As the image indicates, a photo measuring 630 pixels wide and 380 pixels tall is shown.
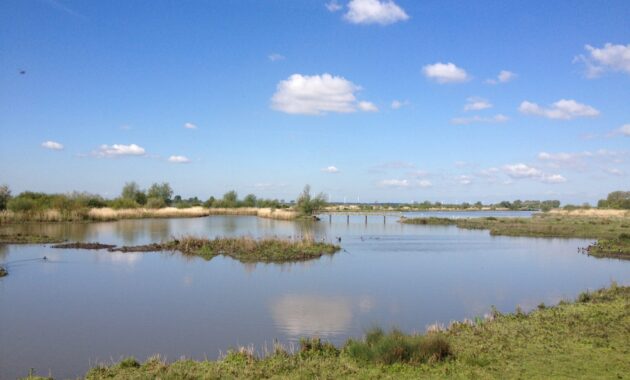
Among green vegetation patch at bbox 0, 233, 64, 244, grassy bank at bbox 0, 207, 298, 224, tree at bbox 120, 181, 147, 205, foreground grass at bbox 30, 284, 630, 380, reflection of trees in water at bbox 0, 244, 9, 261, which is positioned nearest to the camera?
foreground grass at bbox 30, 284, 630, 380

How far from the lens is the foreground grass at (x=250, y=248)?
26344 millimetres

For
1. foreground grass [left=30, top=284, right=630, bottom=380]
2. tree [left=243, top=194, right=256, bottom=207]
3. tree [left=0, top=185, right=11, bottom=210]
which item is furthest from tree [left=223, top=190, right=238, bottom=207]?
foreground grass [left=30, top=284, right=630, bottom=380]

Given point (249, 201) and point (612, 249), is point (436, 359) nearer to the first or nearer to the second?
point (612, 249)

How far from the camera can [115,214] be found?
193 ft

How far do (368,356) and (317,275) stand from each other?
12487 mm

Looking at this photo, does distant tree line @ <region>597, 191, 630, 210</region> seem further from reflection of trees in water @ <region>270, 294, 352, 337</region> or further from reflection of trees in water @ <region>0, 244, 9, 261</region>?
reflection of trees in water @ <region>0, 244, 9, 261</region>

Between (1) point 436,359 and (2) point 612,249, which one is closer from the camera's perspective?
(1) point 436,359

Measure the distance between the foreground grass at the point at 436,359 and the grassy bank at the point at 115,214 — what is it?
157ft

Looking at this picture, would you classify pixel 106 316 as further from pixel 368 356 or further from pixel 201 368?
pixel 368 356

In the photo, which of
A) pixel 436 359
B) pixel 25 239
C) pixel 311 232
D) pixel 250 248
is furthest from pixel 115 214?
pixel 436 359

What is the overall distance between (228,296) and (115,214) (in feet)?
156

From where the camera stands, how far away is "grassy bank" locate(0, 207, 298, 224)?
49.3 m

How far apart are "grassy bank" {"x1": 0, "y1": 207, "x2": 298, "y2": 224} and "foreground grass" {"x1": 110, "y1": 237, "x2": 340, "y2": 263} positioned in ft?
87.6

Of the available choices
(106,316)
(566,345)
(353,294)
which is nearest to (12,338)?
(106,316)
